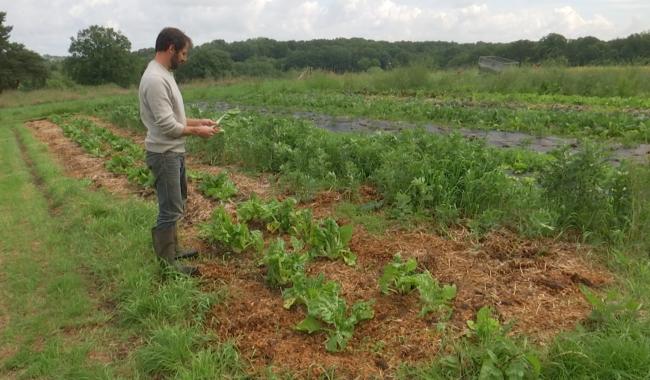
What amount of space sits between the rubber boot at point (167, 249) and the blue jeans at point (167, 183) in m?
0.06

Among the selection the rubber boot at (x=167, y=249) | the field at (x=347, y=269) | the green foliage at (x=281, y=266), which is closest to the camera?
the field at (x=347, y=269)

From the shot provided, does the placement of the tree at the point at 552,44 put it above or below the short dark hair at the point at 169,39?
above

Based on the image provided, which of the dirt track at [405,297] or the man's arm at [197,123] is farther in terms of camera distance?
the man's arm at [197,123]

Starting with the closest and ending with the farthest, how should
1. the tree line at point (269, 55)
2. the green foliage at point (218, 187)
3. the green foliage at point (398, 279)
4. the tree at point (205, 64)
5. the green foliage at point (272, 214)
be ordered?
the green foliage at point (398, 279) < the green foliage at point (272, 214) < the green foliage at point (218, 187) < the tree line at point (269, 55) < the tree at point (205, 64)

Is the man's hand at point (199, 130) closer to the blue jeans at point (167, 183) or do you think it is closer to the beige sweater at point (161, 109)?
the beige sweater at point (161, 109)

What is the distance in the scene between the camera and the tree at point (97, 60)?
61844mm

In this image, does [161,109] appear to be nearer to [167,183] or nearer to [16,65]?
[167,183]

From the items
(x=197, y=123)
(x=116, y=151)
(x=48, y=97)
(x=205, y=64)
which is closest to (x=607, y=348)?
(x=197, y=123)

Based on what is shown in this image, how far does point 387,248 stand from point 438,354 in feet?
5.33

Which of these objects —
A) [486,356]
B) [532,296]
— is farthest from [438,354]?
[532,296]

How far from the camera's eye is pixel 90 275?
452 centimetres

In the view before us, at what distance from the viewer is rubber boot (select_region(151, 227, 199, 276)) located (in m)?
4.16

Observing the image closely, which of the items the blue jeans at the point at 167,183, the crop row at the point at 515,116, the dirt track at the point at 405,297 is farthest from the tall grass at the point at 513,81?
the blue jeans at the point at 167,183

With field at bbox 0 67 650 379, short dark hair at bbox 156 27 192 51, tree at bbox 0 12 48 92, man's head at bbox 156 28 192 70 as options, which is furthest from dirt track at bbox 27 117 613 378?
tree at bbox 0 12 48 92
